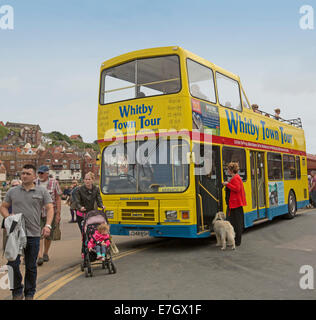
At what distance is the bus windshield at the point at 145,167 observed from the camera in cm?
863

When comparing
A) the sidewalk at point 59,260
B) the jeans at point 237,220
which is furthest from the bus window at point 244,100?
the sidewalk at point 59,260

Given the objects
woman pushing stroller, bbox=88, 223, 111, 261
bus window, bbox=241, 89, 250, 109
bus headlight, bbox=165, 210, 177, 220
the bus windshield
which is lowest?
woman pushing stroller, bbox=88, 223, 111, 261

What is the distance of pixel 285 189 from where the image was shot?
14258mm

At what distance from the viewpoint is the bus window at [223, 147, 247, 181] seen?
992 cm

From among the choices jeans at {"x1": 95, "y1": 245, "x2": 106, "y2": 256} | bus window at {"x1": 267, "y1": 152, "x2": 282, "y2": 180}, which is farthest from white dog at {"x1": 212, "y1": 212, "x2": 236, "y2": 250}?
bus window at {"x1": 267, "y1": 152, "x2": 282, "y2": 180}

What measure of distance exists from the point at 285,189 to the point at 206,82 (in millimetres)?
6557

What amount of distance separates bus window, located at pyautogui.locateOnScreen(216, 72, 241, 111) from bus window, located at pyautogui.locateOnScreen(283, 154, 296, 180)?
174 inches

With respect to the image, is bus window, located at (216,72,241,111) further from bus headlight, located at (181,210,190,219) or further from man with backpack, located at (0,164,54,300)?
man with backpack, located at (0,164,54,300)

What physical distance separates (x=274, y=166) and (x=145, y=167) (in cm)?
618

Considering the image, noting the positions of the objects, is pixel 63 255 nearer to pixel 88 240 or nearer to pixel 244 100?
pixel 88 240

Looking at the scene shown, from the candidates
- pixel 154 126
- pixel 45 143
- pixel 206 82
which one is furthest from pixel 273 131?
pixel 45 143

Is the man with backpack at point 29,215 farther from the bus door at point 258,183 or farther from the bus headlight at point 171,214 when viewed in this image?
the bus door at point 258,183
